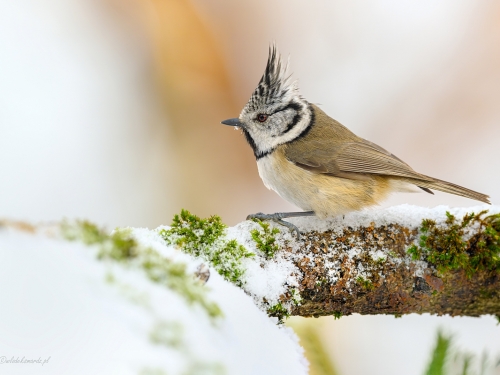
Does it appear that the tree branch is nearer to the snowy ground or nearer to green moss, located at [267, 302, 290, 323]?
green moss, located at [267, 302, 290, 323]

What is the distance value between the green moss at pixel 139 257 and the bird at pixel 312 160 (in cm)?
156

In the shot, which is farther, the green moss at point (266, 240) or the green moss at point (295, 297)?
the green moss at point (266, 240)

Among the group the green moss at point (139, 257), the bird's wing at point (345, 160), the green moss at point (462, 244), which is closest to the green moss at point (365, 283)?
the green moss at point (462, 244)

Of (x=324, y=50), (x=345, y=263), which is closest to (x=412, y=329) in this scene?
(x=345, y=263)

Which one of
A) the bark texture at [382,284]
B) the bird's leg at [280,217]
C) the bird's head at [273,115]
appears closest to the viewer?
the bark texture at [382,284]

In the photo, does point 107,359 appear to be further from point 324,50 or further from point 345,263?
point 324,50

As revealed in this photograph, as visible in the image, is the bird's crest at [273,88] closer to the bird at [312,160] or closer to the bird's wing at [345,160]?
the bird at [312,160]

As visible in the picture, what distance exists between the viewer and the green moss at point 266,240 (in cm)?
226

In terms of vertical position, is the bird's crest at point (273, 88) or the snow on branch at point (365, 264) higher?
the bird's crest at point (273, 88)

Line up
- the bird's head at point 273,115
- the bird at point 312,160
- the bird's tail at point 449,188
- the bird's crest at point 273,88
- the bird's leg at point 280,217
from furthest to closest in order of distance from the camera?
the bird's head at point 273,115, the bird's crest at point 273,88, the bird at point 312,160, the bird's tail at point 449,188, the bird's leg at point 280,217

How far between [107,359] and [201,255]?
3.33ft

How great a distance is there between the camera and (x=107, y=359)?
1078mm

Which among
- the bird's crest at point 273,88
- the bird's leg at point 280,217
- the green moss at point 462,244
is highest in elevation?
the bird's crest at point 273,88

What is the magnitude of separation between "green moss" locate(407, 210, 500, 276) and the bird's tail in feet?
2.29
